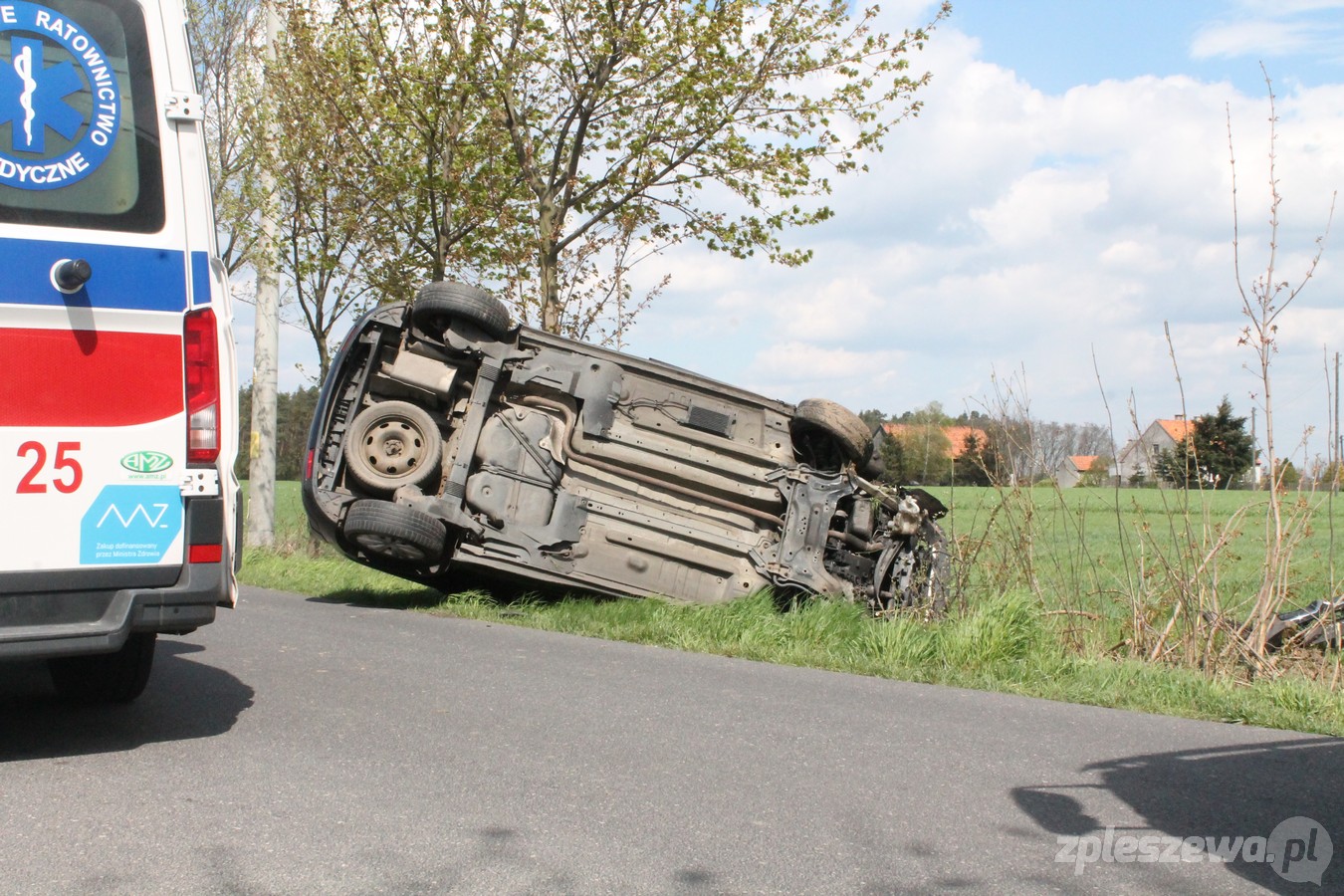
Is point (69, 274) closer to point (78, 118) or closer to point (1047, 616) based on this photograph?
point (78, 118)

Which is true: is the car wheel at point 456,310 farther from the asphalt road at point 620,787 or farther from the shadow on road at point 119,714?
the shadow on road at point 119,714

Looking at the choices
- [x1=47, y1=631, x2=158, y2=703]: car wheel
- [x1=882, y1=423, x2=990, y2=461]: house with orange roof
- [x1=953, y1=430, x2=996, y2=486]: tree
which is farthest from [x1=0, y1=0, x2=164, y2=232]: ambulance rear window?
[x1=882, y1=423, x2=990, y2=461]: house with orange roof

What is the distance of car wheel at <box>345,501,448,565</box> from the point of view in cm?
923

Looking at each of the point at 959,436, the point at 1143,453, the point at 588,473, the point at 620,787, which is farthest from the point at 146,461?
the point at 959,436

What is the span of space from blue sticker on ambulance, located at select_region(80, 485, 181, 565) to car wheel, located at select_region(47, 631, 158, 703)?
3.19 ft

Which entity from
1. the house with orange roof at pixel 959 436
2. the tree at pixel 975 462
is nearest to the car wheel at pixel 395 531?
the house with orange roof at pixel 959 436

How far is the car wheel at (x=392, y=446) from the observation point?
976cm

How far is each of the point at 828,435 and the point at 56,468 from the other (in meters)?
6.46

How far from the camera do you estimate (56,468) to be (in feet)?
14.7

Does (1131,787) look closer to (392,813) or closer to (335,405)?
(392,813)

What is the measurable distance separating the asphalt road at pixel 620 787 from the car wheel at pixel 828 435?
3.28m

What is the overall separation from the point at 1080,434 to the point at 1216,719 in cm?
331

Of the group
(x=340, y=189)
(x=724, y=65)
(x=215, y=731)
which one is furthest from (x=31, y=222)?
(x=340, y=189)

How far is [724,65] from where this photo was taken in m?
14.3
